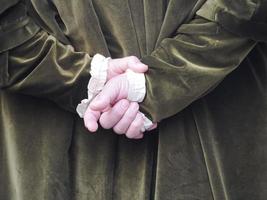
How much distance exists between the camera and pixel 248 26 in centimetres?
113

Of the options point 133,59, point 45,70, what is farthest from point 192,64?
point 45,70

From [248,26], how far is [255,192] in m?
0.33

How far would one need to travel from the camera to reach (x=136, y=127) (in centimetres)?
116

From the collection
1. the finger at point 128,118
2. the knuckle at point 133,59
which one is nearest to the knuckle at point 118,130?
the finger at point 128,118

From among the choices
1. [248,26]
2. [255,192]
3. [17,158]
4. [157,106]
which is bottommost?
[255,192]

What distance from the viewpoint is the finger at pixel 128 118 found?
115 centimetres

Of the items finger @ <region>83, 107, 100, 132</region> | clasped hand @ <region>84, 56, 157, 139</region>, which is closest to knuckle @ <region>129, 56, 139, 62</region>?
clasped hand @ <region>84, 56, 157, 139</region>

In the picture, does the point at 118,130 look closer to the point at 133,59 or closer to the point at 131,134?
the point at 131,134

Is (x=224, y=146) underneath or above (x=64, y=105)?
underneath

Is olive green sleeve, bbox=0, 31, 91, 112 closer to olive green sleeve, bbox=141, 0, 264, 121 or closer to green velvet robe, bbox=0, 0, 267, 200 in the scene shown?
green velvet robe, bbox=0, 0, 267, 200

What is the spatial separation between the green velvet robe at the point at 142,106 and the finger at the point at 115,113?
4 cm

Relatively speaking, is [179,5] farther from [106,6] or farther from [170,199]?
[170,199]

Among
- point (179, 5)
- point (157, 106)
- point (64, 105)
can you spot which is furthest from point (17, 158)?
point (179, 5)

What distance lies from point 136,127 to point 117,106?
52 millimetres
